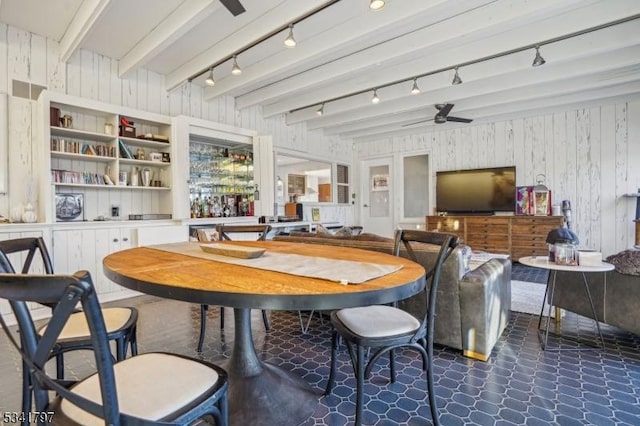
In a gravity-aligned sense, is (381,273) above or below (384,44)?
below

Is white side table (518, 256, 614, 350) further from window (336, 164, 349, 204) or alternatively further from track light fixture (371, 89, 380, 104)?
window (336, 164, 349, 204)

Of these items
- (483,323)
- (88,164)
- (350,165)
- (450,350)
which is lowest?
(450,350)

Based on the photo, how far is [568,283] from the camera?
2.60 m

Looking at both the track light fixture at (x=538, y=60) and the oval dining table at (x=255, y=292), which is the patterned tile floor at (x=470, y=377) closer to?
the oval dining table at (x=255, y=292)

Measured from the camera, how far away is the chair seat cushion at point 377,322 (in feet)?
4.80

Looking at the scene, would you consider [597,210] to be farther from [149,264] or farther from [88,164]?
[88,164]

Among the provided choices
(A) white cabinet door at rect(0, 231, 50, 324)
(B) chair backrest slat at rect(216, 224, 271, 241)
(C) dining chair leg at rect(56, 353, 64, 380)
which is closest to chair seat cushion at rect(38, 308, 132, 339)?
(C) dining chair leg at rect(56, 353, 64, 380)

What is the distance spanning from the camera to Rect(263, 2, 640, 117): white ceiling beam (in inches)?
117

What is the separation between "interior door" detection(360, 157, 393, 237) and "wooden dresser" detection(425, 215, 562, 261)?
1669 mm

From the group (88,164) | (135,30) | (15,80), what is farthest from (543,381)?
(15,80)

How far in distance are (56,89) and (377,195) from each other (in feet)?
20.7

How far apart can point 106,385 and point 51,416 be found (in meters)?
0.33

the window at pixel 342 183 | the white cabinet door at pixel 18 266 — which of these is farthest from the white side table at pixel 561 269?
the window at pixel 342 183

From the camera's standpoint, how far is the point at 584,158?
5715 mm
